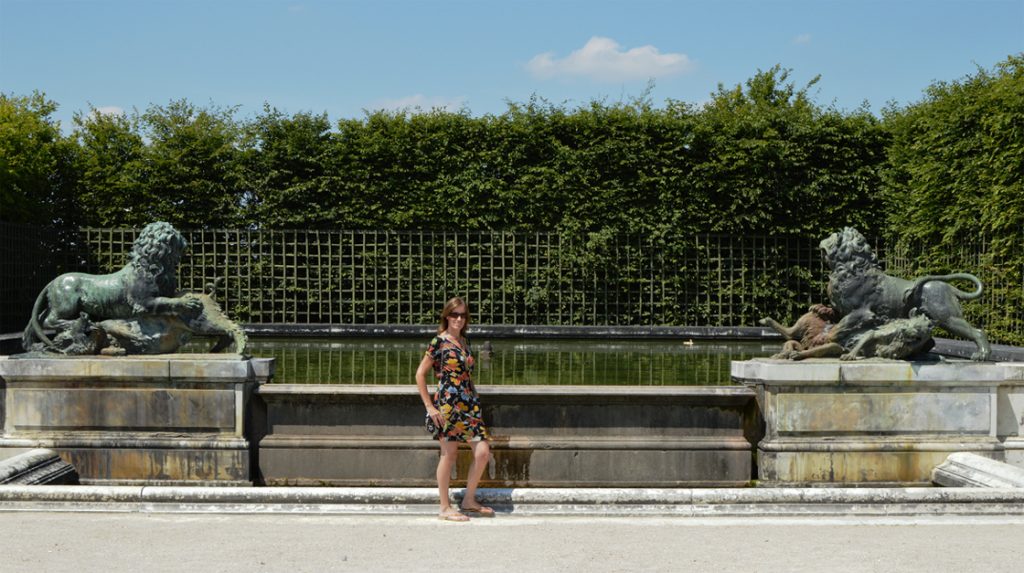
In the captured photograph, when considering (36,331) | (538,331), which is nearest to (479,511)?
(36,331)

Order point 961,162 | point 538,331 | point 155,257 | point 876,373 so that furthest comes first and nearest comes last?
point 538,331
point 961,162
point 155,257
point 876,373

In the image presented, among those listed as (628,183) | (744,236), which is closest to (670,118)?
(628,183)

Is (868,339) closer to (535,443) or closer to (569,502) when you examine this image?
(535,443)

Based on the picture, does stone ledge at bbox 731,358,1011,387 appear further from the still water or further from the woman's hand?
the woman's hand

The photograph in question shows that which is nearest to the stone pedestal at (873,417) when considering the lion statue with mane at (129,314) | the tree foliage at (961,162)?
the lion statue with mane at (129,314)

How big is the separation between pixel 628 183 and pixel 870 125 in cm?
373

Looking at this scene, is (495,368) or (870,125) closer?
(495,368)

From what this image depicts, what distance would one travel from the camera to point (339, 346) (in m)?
10.6

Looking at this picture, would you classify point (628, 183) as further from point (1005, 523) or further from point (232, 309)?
point (1005, 523)

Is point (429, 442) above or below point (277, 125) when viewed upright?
below

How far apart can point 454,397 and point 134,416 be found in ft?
7.27

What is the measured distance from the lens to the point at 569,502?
15.7 feet

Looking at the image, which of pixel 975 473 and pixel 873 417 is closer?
pixel 975 473

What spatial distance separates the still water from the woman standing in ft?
5.65
